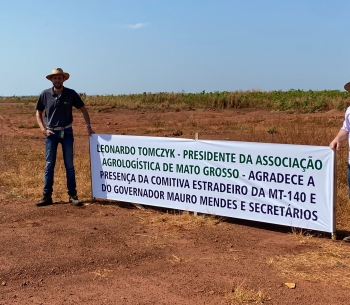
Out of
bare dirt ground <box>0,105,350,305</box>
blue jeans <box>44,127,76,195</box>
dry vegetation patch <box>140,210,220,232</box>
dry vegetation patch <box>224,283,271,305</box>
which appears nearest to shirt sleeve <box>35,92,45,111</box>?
blue jeans <box>44,127,76,195</box>

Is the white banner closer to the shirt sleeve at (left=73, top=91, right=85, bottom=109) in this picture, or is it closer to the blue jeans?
the blue jeans

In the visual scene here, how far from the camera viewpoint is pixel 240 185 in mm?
5801

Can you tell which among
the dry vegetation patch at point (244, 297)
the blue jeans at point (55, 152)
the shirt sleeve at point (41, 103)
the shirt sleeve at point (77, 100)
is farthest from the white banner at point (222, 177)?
the dry vegetation patch at point (244, 297)

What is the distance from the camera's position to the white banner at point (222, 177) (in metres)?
5.25

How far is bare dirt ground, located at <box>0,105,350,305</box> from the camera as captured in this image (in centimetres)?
392

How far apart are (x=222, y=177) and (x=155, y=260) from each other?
1.66 m

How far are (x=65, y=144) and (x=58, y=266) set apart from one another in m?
2.65

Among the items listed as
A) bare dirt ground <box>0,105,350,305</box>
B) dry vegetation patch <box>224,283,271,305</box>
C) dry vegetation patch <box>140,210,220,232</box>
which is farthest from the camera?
dry vegetation patch <box>140,210,220,232</box>

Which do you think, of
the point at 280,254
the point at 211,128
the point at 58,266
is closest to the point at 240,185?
the point at 280,254

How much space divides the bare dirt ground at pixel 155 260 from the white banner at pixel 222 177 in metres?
0.23

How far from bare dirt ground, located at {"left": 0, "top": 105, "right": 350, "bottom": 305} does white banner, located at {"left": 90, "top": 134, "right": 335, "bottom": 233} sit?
0.23 metres

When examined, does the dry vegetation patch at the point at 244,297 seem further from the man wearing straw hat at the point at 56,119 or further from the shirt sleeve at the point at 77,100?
the shirt sleeve at the point at 77,100

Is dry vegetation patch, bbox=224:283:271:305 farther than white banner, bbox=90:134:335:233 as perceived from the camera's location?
No

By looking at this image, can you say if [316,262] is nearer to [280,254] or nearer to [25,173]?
[280,254]
